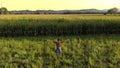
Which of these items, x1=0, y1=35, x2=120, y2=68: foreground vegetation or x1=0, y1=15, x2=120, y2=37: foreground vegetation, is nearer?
x1=0, y1=35, x2=120, y2=68: foreground vegetation

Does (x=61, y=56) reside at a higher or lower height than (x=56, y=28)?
higher

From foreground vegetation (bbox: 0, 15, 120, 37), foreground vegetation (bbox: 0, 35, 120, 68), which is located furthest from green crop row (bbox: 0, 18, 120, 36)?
foreground vegetation (bbox: 0, 35, 120, 68)

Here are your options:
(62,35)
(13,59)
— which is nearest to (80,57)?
(13,59)

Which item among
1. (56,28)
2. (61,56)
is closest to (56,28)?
(56,28)

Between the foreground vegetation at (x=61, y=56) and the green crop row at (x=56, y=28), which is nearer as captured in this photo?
the foreground vegetation at (x=61, y=56)

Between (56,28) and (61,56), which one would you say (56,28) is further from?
(61,56)

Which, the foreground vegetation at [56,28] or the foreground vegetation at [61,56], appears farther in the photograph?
the foreground vegetation at [56,28]

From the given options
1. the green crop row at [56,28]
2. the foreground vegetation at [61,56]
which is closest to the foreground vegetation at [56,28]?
the green crop row at [56,28]

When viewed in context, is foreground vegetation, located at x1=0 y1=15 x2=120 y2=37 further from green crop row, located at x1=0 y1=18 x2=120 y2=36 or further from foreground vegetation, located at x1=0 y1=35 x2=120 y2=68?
foreground vegetation, located at x1=0 y1=35 x2=120 y2=68

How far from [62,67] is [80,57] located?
217cm

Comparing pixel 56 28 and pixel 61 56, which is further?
pixel 56 28

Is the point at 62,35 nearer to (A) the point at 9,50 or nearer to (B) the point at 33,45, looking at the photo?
(B) the point at 33,45

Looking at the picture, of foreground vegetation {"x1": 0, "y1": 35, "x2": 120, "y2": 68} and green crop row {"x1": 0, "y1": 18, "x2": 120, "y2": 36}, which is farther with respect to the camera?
green crop row {"x1": 0, "y1": 18, "x2": 120, "y2": 36}

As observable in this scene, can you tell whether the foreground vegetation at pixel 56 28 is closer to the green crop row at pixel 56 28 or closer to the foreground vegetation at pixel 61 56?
the green crop row at pixel 56 28
